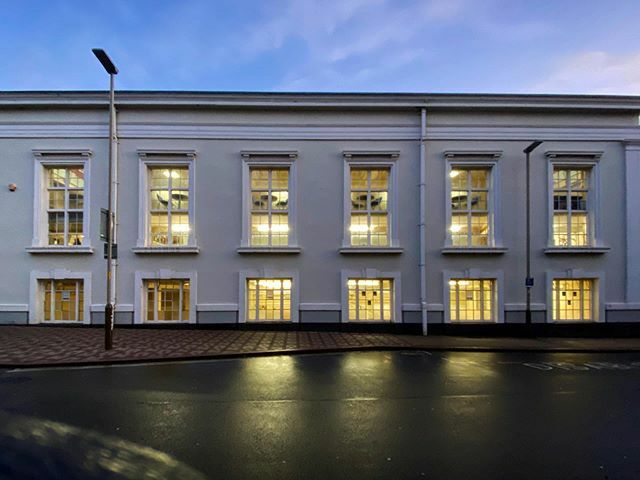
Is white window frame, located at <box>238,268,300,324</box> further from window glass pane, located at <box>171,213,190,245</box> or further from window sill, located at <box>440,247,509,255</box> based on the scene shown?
window sill, located at <box>440,247,509,255</box>

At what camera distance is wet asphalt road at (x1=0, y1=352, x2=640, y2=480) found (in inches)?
149

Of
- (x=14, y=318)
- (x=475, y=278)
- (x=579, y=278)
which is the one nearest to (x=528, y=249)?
(x=475, y=278)

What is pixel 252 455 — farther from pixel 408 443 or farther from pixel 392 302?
pixel 392 302

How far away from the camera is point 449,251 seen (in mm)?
12898

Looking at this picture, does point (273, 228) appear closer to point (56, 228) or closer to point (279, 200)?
point (279, 200)

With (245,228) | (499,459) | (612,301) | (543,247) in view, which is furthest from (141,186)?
(612,301)

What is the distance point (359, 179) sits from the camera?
13508mm

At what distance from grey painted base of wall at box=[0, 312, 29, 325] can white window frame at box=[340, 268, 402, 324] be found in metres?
11.8

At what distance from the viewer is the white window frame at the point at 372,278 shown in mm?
12867

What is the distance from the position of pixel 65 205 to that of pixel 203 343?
8.28 meters

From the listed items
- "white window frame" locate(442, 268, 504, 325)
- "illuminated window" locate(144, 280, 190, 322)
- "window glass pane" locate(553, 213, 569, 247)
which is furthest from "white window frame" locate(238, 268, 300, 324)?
"window glass pane" locate(553, 213, 569, 247)

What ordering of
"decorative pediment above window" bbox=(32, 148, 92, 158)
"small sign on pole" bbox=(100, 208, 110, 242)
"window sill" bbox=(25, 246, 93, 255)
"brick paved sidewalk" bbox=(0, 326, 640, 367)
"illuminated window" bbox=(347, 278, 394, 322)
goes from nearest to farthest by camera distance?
"brick paved sidewalk" bbox=(0, 326, 640, 367) → "small sign on pole" bbox=(100, 208, 110, 242) → "window sill" bbox=(25, 246, 93, 255) → "decorative pediment above window" bbox=(32, 148, 92, 158) → "illuminated window" bbox=(347, 278, 394, 322)

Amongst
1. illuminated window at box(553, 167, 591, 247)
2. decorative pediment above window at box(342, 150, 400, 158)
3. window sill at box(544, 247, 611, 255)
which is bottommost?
window sill at box(544, 247, 611, 255)

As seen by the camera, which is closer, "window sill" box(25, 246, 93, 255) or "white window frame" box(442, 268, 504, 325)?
"window sill" box(25, 246, 93, 255)
